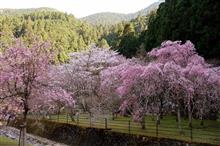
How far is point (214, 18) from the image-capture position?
3319 cm

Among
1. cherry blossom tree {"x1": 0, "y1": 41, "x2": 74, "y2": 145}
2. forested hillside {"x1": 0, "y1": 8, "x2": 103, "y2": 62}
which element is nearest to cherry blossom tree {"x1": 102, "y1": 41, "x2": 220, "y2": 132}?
cherry blossom tree {"x1": 0, "y1": 41, "x2": 74, "y2": 145}

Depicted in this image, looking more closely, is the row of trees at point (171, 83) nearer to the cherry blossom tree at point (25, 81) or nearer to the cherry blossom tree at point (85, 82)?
the cherry blossom tree at point (25, 81)

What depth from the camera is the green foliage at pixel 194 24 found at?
33156mm

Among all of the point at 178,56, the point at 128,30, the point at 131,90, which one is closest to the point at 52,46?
the point at 131,90

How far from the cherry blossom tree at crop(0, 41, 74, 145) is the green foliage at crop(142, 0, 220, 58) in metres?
16.9

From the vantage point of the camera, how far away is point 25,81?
20.5 meters

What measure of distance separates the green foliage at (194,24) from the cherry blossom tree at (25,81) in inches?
665

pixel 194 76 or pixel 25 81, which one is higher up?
pixel 194 76

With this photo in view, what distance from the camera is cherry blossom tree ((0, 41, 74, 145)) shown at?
2030 cm

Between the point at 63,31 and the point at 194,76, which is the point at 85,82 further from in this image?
the point at 63,31

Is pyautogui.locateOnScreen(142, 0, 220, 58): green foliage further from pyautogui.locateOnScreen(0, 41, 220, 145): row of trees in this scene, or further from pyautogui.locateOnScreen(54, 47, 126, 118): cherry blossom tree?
pyautogui.locateOnScreen(54, 47, 126, 118): cherry blossom tree

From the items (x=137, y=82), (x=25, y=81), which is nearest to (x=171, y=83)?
(x=137, y=82)

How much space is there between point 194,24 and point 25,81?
19764 millimetres

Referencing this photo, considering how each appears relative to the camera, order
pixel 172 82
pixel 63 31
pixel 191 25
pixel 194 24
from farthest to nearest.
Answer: pixel 63 31 → pixel 191 25 → pixel 194 24 → pixel 172 82
